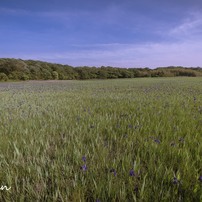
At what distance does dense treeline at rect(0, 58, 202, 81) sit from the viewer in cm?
4125

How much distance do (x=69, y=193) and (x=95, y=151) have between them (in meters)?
0.82

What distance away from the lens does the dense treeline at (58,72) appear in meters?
41.2

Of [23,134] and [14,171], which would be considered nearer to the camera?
[14,171]

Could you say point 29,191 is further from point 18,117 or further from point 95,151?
point 18,117

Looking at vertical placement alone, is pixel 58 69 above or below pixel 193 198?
above

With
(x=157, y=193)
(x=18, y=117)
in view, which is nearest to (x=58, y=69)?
(x=18, y=117)

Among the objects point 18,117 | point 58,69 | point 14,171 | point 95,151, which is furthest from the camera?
point 58,69

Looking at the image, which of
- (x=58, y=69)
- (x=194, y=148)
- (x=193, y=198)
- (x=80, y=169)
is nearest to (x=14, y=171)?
(x=80, y=169)

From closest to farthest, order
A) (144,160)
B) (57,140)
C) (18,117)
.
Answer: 1. (144,160)
2. (57,140)
3. (18,117)

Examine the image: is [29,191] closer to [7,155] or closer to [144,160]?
[7,155]

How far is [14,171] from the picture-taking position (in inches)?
69.7

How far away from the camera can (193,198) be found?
1402mm

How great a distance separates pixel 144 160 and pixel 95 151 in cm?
65

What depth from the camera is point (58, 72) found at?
5000 cm
